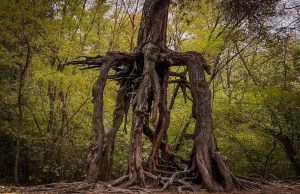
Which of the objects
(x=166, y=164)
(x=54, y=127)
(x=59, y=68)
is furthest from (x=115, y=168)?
(x=166, y=164)

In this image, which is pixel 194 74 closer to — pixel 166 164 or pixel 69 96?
pixel 166 164

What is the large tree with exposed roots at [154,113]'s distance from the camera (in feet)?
18.7

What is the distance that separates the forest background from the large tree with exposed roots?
2235 millimetres

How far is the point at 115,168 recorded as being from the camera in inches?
556

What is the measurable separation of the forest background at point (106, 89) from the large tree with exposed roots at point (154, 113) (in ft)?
7.33

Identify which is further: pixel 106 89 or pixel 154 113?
pixel 106 89

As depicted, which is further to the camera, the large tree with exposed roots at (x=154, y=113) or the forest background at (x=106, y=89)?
the forest background at (x=106, y=89)

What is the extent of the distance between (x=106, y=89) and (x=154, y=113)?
6571 millimetres

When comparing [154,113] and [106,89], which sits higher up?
[106,89]

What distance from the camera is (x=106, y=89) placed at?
11945 millimetres

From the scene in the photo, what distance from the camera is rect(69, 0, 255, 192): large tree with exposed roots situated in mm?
5691

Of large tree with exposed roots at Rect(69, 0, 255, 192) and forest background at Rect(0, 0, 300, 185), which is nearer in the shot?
large tree with exposed roots at Rect(69, 0, 255, 192)

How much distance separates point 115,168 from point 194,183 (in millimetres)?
8531

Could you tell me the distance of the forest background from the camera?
940 cm
